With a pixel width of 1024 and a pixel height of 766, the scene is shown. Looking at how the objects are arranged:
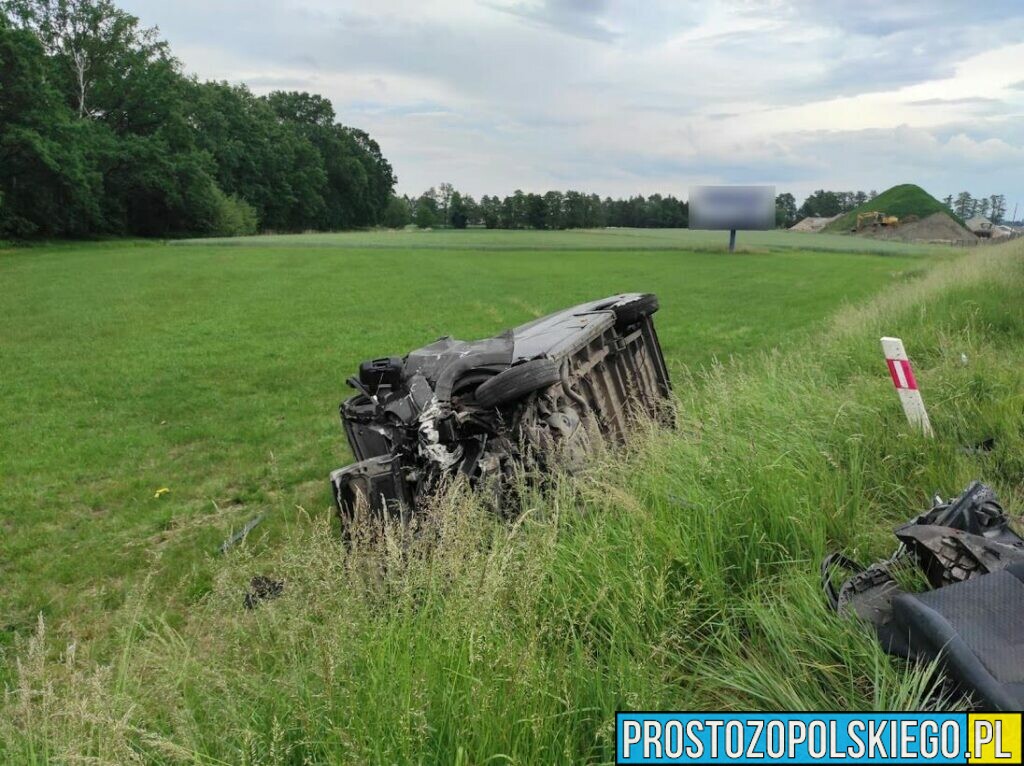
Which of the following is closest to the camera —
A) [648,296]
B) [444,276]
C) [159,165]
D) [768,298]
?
[648,296]

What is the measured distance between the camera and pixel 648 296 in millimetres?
6754

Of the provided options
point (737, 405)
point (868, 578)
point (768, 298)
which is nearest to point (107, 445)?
point (737, 405)

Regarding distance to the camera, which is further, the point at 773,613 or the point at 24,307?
the point at 24,307

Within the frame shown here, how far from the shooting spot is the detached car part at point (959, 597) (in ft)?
6.69

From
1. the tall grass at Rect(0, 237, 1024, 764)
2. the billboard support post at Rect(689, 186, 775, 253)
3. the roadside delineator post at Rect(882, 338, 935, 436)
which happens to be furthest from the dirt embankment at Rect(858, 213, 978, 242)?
the tall grass at Rect(0, 237, 1024, 764)

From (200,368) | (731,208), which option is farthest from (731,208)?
(200,368)

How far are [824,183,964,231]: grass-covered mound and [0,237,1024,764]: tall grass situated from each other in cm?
8974

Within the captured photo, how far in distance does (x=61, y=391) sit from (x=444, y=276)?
2046 centimetres

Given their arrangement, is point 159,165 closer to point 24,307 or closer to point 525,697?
point 24,307

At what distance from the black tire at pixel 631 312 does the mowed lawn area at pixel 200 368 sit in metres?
3.23

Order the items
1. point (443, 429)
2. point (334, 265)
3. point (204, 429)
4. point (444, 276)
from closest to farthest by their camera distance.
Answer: point (443, 429)
point (204, 429)
point (444, 276)
point (334, 265)

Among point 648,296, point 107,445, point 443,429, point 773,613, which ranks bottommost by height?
point 107,445

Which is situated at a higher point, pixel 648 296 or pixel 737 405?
pixel 648 296

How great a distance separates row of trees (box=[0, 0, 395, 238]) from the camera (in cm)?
4391
